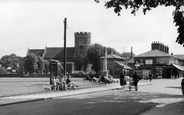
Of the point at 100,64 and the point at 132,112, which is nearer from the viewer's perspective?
the point at 132,112

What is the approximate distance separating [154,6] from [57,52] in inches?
5336

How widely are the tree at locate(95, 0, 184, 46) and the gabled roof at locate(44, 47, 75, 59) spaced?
419 feet

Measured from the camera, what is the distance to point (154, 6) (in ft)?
49.5

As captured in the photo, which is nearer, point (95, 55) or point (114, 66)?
point (114, 66)

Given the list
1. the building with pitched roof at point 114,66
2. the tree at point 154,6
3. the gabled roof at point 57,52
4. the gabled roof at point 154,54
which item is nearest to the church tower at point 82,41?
the gabled roof at point 57,52

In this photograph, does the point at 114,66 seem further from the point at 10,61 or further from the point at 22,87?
the point at 10,61

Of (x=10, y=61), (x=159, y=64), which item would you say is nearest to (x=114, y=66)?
(x=159, y=64)

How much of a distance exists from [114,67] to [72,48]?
202ft

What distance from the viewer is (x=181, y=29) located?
14.0 metres

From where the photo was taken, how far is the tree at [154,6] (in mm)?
14102

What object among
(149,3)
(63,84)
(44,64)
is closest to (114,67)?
(44,64)

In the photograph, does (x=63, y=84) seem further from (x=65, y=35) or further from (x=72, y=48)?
(x=72, y=48)

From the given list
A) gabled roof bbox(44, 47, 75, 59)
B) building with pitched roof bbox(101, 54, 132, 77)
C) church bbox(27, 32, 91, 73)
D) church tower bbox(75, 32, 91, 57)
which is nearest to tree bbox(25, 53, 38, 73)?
church bbox(27, 32, 91, 73)

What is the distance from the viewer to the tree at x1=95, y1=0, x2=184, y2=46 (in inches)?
555
